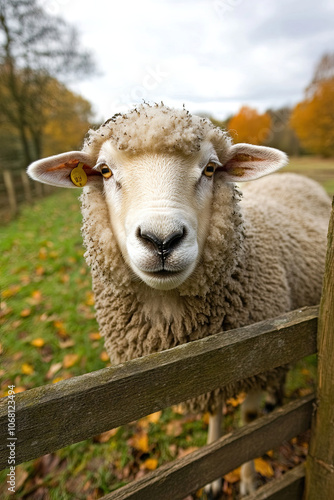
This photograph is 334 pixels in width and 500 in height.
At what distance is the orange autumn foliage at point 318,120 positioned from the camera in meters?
15.6

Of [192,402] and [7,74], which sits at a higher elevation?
[7,74]

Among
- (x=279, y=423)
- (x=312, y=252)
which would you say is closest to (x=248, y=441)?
(x=279, y=423)

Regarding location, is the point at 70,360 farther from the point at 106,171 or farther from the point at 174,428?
the point at 106,171

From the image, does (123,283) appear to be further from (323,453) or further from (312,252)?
(312,252)

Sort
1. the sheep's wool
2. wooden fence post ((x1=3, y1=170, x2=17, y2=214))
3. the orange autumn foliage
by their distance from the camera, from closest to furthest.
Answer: the sheep's wool < wooden fence post ((x1=3, y1=170, x2=17, y2=214)) < the orange autumn foliage

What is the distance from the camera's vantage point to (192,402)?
5.79 ft

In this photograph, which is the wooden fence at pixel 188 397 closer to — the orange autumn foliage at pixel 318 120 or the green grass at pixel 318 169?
the green grass at pixel 318 169

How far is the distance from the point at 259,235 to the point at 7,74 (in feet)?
44.6

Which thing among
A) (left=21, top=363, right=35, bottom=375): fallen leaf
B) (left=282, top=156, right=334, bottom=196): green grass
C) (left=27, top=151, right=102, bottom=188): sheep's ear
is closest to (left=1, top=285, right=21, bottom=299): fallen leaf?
(left=21, top=363, right=35, bottom=375): fallen leaf

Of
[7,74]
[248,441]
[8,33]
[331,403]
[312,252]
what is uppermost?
[8,33]

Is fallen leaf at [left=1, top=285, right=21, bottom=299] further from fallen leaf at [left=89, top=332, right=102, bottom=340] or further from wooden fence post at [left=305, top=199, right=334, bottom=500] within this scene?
wooden fence post at [left=305, top=199, right=334, bottom=500]

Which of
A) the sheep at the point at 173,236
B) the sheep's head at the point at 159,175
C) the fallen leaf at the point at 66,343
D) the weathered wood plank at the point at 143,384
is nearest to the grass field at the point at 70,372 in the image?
the fallen leaf at the point at 66,343

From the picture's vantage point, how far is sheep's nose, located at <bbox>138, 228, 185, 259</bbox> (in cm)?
111

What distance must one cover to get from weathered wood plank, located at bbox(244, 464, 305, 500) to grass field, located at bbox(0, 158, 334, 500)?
2.26 ft
